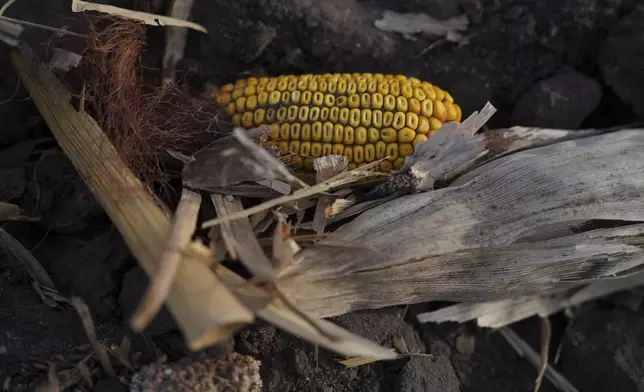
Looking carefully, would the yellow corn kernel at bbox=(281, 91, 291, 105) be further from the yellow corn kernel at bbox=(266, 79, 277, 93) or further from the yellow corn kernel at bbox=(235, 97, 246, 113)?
the yellow corn kernel at bbox=(235, 97, 246, 113)

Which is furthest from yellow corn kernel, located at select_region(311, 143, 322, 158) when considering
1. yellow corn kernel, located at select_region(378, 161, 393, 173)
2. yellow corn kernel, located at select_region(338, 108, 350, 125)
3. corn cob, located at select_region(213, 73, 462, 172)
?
yellow corn kernel, located at select_region(378, 161, 393, 173)

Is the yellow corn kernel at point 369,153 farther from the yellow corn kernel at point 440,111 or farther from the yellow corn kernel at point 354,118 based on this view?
the yellow corn kernel at point 440,111

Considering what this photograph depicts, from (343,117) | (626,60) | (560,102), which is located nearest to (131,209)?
(343,117)

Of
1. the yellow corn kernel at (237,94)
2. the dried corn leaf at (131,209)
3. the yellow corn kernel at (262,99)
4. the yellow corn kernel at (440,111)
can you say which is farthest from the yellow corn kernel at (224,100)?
the yellow corn kernel at (440,111)

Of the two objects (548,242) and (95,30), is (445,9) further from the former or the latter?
(95,30)

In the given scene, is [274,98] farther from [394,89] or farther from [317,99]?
[394,89]

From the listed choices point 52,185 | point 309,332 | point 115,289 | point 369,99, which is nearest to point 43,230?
point 52,185
